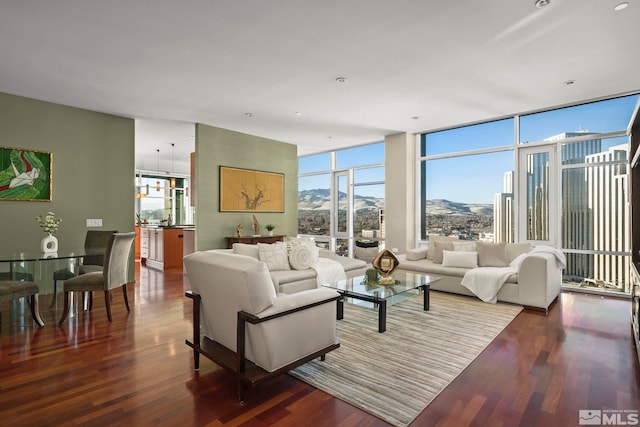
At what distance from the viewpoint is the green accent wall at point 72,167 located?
4.54 meters

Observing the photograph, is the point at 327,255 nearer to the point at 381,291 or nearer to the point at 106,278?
the point at 381,291

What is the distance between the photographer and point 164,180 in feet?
36.0

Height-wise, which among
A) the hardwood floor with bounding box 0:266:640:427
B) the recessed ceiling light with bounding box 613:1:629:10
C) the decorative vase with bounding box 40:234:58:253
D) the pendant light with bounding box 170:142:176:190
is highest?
the recessed ceiling light with bounding box 613:1:629:10

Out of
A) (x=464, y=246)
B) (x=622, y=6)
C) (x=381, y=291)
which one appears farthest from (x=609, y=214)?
(x=381, y=291)

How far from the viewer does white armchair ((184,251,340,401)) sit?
2.07 meters

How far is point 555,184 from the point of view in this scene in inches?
214

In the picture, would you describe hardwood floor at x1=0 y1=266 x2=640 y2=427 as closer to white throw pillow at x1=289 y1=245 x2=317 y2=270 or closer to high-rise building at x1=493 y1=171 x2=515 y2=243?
white throw pillow at x1=289 y1=245 x2=317 y2=270

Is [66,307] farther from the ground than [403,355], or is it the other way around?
[66,307]

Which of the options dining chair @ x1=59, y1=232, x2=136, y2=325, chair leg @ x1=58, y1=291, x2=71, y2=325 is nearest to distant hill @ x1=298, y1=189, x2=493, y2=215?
dining chair @ x1=59, y1=232, x2=136, y2=325

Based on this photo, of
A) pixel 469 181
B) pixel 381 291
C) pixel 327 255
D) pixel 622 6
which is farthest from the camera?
pixel 469 181

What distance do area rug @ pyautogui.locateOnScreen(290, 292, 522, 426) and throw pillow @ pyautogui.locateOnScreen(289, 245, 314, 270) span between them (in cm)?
75

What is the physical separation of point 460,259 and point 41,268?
20.3 feet

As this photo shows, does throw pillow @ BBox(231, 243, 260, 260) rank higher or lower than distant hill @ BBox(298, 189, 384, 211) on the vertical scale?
lower

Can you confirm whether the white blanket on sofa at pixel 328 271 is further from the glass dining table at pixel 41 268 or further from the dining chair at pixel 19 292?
the dining chair at pixel 19 292
